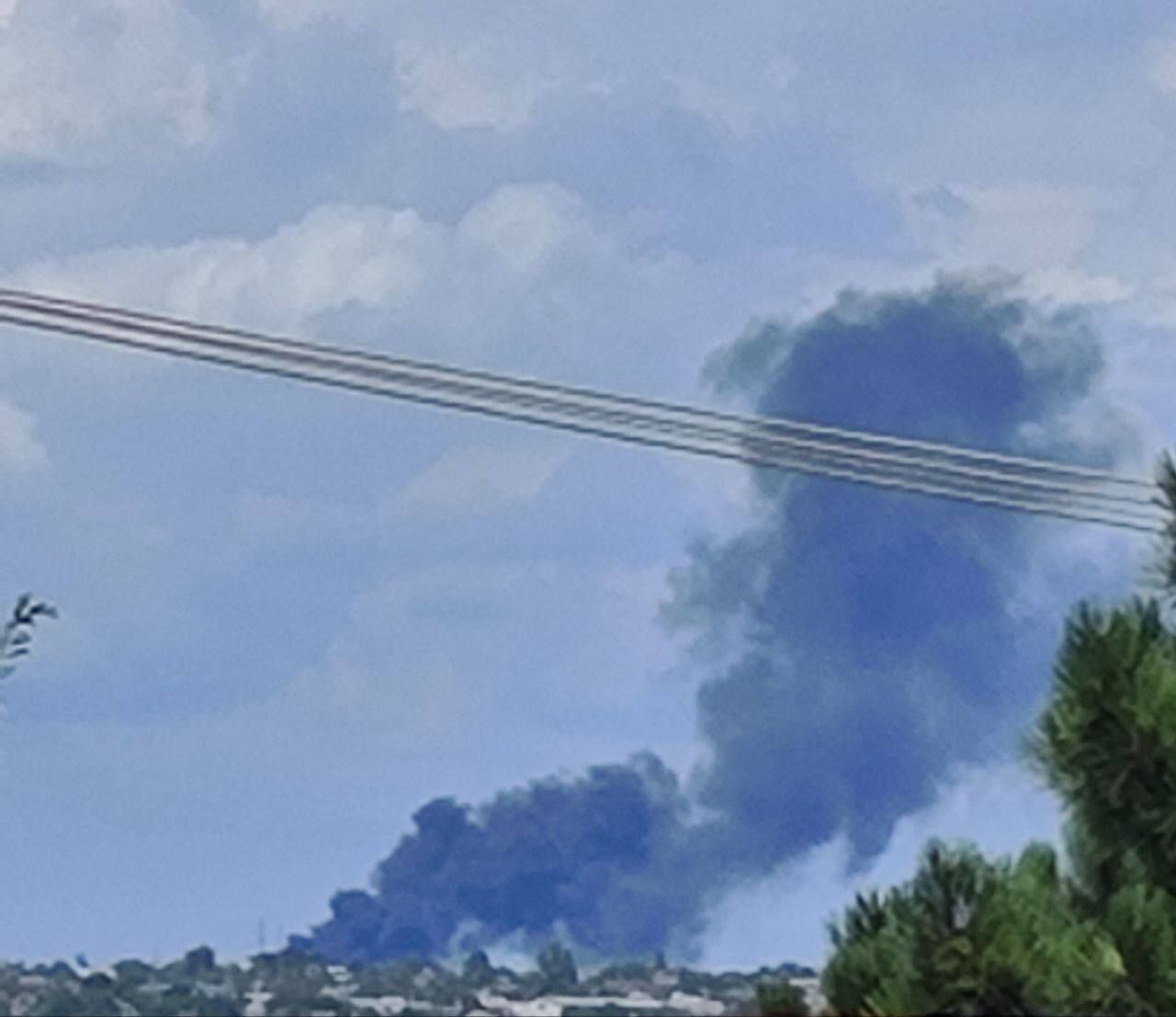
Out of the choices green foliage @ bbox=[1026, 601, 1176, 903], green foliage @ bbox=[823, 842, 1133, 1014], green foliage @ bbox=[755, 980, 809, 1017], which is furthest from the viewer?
green foliage @ bbox=[1026, 601, 1176, 903]

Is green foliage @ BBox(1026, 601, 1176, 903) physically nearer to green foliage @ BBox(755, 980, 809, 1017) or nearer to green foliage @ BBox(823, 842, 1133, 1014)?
green foliage @ BBox(823, 842, 1133, 1014)

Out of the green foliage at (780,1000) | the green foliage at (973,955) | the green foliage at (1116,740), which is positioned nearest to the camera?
the green foliage at (973,955)

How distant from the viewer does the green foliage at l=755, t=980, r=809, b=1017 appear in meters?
6.13

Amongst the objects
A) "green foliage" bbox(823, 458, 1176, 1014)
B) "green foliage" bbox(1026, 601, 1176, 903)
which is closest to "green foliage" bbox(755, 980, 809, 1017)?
"green foliage" bbox(823, 458, 1176, 1014)

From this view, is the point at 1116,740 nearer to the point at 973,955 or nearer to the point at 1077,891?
the point at 1077,891

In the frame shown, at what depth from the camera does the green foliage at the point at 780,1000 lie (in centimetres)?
613

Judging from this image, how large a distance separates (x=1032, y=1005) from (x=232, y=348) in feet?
11.3

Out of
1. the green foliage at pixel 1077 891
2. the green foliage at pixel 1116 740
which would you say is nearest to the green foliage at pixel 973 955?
the green foliage at pixel 1077 891

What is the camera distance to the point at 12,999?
6707 millimetres

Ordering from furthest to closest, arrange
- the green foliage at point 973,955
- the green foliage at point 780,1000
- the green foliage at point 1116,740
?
the green foliage at point 1116,740
the green foliage at point 780,1000
the green foliage at point 973,955

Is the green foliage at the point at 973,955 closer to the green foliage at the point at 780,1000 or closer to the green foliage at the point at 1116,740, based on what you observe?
the green foliage at the point at 780,1000

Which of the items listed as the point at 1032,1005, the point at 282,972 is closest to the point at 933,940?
the point at 1032,1005

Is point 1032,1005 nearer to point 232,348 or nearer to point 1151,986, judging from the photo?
point 1151,986

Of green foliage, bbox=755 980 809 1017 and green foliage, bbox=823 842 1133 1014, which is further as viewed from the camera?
green foliage, bbox=755 980 809 1017
